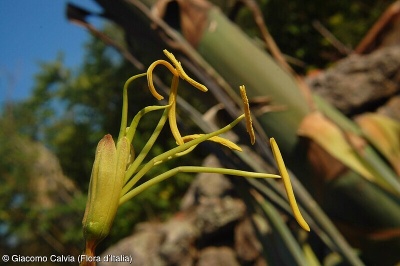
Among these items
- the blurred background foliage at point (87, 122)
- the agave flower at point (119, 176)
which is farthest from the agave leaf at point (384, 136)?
the blurred background foliage at point (87, 122)

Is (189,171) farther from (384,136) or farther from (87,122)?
(87,122)

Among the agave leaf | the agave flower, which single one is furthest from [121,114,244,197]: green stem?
the agave leaf

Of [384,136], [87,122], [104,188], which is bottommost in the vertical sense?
[87,122]

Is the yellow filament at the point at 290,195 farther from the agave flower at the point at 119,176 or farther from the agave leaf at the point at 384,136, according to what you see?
the agave leaf at the point at 384,136

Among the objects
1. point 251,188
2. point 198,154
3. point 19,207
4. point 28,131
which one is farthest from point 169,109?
point 28,131

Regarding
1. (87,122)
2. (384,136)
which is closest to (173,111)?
(384,136)

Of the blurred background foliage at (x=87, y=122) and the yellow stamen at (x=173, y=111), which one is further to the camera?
the blurred background foliage at (x=87, y=122)
